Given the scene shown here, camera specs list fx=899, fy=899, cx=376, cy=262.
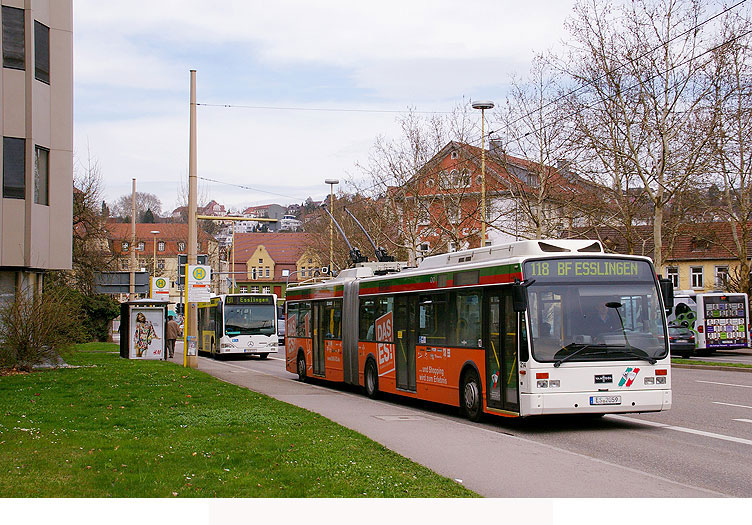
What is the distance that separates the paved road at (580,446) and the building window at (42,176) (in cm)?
1252

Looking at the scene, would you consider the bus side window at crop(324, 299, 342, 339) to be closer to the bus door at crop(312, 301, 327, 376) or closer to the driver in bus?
the bus door at crop(312, 301, 327, 376)

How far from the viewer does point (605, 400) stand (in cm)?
1359

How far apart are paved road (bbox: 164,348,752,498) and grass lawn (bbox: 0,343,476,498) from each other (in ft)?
2.75

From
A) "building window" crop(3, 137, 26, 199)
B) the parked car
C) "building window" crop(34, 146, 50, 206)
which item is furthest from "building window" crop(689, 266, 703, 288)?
"building window" crop(3, 137, 26, 199)

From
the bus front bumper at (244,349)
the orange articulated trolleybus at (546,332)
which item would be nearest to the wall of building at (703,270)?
the bus front bumper at (244,349)

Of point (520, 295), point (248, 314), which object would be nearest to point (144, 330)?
point (248, 314)

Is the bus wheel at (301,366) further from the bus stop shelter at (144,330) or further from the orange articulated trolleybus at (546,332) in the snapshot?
the bus stop shelter at (144,330)

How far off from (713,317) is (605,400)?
27861mm

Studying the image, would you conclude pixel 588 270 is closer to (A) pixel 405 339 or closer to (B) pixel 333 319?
(A) pixel 405 339

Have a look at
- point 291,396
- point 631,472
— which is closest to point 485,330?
point 631,472

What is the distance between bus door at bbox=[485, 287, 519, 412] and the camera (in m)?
13.9

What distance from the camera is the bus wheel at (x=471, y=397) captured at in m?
15.2
